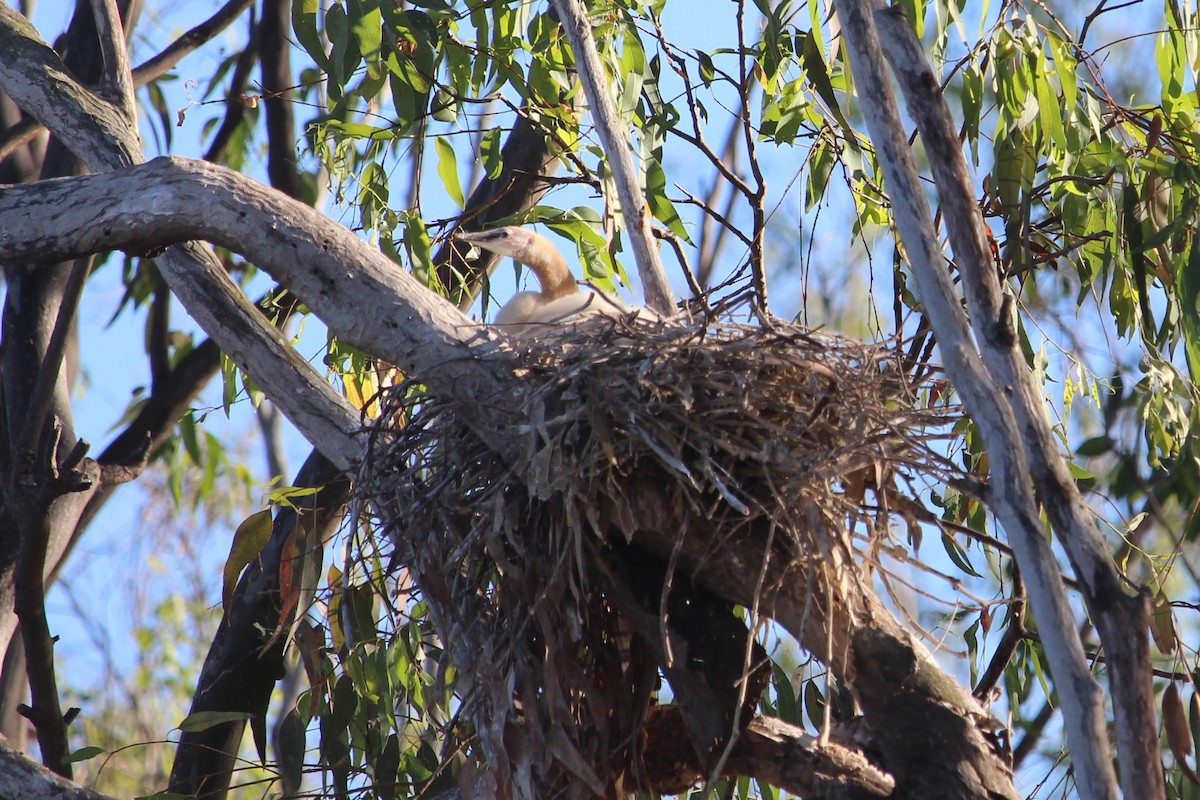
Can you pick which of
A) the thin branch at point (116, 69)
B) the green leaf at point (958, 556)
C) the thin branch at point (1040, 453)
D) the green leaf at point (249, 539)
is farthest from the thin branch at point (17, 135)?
the thin branch at point (1040, 453)

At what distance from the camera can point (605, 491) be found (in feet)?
6.35

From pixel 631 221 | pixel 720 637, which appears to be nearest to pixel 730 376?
pixel 720 637

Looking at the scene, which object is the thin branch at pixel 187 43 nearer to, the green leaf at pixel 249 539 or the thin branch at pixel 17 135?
Result: the thin branch at pixel 17 135

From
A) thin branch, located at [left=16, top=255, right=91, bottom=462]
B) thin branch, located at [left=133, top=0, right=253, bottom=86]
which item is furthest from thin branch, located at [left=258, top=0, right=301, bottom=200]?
thin branch, located at [left=16, top=255, right=91, bottom=462]

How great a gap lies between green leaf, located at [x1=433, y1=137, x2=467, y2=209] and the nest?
1.06 metres

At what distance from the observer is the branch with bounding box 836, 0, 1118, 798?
1685 millimetres

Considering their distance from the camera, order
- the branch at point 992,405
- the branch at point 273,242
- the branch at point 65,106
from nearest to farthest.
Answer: the branch at point 992,405
the branch at point 273,242
the branch at point 65,106

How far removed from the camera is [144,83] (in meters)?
4.45

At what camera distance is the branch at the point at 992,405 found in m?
1.68

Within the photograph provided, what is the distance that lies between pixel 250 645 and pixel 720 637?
1.76 metres

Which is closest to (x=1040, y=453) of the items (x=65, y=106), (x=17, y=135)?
(x=65, y=106)

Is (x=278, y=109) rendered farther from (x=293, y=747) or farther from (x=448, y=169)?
(x=293, y=747)

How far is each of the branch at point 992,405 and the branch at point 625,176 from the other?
2.42ft

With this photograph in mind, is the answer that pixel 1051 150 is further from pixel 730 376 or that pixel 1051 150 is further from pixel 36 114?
pixel 36 114
